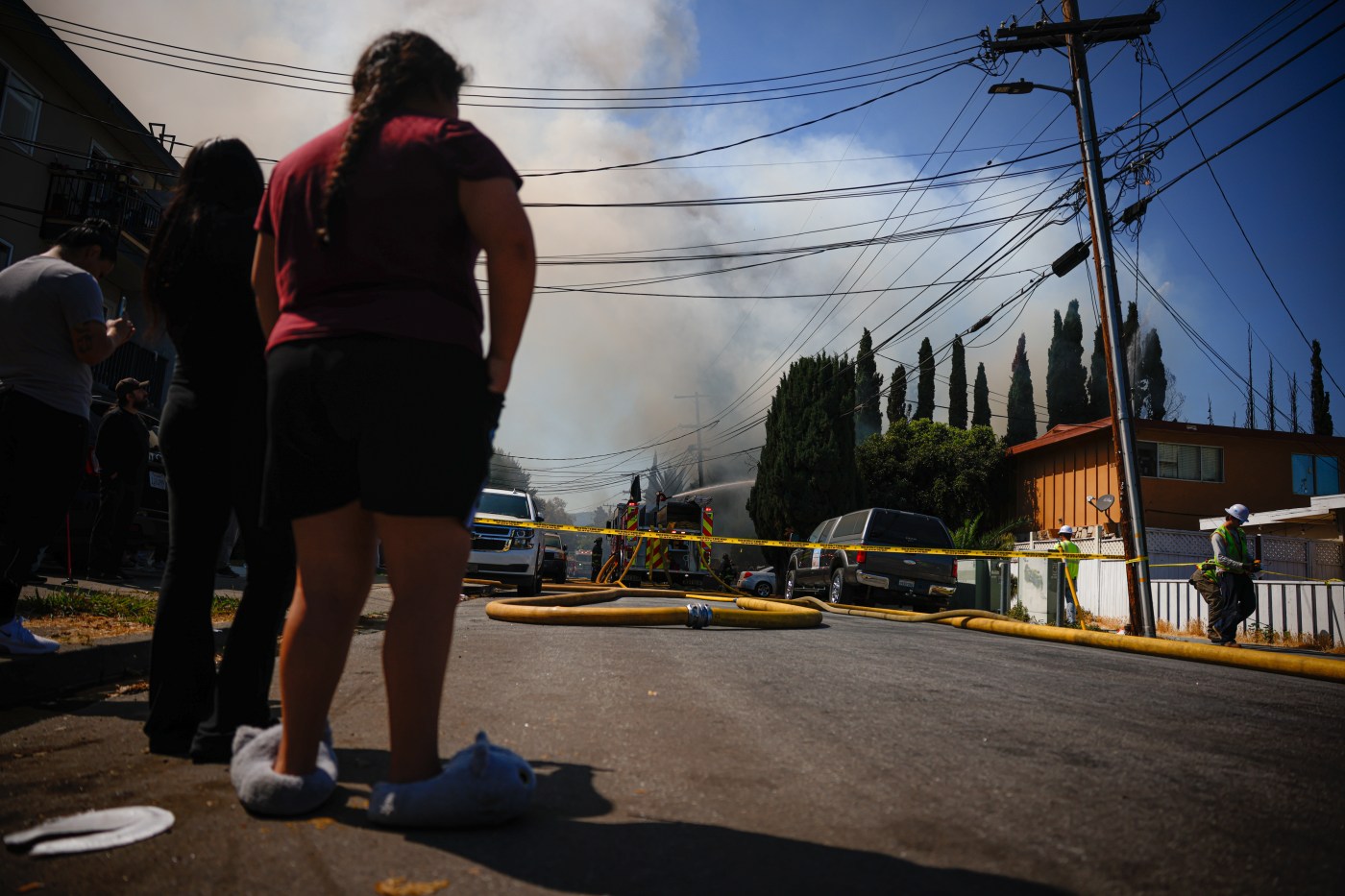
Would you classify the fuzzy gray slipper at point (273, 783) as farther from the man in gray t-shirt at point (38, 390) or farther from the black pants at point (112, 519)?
the black pants at point (112, 519)

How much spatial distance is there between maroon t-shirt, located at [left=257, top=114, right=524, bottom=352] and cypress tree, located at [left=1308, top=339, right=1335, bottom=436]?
5974 cm

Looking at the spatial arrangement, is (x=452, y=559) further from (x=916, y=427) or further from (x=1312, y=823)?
(x=916, y=427)

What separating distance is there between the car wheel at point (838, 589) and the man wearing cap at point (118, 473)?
11.1 m

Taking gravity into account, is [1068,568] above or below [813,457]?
below

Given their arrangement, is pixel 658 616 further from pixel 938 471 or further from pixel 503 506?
pixel 938 471

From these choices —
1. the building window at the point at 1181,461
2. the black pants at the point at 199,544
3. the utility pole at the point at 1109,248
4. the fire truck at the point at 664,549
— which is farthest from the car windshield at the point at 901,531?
the building window at the point at 1181,461

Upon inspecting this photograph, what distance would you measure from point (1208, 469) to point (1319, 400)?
29.1m

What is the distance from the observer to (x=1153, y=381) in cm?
6719

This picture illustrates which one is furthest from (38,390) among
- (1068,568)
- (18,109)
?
(18,109)

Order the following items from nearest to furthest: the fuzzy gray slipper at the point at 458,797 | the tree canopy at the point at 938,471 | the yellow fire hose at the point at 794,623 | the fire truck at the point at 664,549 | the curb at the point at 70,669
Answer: the fuzzy gray slipper at the point at 458,797, the curb at the point at 70,669, the yellow fire hose at the point at 794,623, the fire truck at the point at 664,549, the tree canopy at the point at 938,471

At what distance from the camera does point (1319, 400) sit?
5022 centimetres

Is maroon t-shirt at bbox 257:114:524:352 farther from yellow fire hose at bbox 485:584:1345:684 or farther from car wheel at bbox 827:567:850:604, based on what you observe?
car wheel at bbox 827:567:850:604

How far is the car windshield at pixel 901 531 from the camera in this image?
16.2 metres

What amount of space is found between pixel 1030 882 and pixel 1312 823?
992 mm
